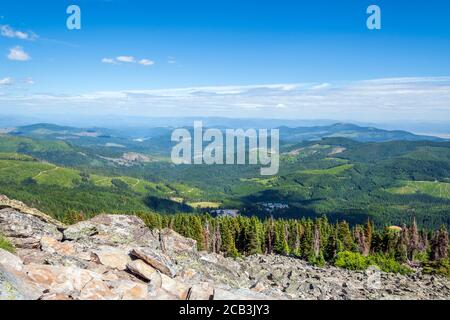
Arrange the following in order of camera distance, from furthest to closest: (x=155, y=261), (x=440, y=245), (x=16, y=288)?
(x=440, y=245), (x=155, y=261), (x=16, y=288)

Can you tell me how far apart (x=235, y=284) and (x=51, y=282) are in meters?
25.9

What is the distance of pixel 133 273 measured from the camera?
99.5 feet

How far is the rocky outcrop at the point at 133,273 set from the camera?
23516mm

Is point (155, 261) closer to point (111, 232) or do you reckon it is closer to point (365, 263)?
point (111, 232)

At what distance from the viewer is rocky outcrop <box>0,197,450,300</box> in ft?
77.2

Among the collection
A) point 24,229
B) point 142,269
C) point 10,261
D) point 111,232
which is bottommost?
point 111,232

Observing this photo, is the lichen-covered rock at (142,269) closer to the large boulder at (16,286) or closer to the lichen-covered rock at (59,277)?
the lichen-covered rock at (59,277)

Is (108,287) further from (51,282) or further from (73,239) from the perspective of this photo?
(73,239)

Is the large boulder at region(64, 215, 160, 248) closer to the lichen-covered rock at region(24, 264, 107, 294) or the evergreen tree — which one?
the lichen-covered rock at region(24, 264, 107, 294)

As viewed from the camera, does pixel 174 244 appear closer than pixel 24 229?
No

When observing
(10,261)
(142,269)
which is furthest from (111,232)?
(10,261)
